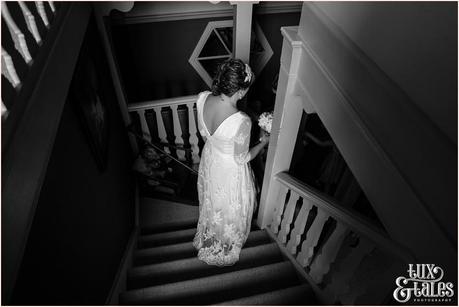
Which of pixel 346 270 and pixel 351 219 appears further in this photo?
pixel 346 270

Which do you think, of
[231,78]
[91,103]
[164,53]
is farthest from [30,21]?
[164,53]

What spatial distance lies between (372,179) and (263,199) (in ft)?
5.77

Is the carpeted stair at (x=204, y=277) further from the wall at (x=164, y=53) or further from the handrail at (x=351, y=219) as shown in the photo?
the wall at (x=164, y=53)

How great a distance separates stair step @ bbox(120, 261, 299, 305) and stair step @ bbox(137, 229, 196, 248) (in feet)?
2.91

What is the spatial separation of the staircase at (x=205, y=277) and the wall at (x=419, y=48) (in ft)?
6.38

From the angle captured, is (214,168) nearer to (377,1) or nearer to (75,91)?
(75,91)

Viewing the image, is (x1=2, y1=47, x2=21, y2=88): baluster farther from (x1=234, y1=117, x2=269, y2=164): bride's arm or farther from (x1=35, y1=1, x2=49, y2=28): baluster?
(x1=234, y1=117, x2=269, y2=164): bride's arm

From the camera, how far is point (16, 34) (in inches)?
39.0

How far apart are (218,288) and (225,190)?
0.82m

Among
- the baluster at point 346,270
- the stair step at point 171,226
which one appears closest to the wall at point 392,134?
the baluster at point 346,270

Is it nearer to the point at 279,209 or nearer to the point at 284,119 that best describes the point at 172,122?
the point at 279,209

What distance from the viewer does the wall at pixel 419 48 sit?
2.38ft

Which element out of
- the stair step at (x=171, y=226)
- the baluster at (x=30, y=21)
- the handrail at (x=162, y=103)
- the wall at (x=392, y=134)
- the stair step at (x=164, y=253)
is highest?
the baluster at (x=30, y=21)

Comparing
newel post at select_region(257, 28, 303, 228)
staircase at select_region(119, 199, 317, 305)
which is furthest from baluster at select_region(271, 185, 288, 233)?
→ staircase at select_region(119, 199, 317, 305)
